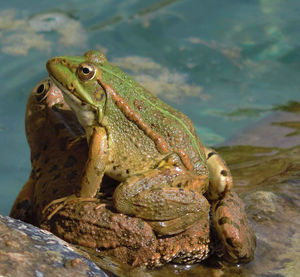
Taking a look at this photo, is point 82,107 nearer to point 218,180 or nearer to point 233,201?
point 218,180

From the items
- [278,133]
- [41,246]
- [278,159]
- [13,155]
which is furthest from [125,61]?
[41,246]

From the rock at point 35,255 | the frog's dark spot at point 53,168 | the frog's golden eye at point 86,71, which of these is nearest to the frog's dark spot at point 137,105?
the frog's golden eye at point 86,71

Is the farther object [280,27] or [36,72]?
[280,27]

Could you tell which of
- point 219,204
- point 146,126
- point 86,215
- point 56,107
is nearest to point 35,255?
point 86,215

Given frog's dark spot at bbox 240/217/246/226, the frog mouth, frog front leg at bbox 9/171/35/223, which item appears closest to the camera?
frog's dark spot at bbox 240/217/246/226

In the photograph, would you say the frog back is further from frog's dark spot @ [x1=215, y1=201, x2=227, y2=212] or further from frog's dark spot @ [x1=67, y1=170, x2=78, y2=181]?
frog's dark spot @ [x1=67, y1=170, x2=78, y2=181]

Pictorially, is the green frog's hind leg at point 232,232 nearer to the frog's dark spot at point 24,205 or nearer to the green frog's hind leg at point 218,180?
A: the green frog's hind leg at point 218,180

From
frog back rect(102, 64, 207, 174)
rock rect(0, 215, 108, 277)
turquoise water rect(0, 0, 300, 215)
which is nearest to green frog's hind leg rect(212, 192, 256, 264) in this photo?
frog back rect(102, 64, 207, 174)

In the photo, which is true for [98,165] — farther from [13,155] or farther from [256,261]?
[13,155]
